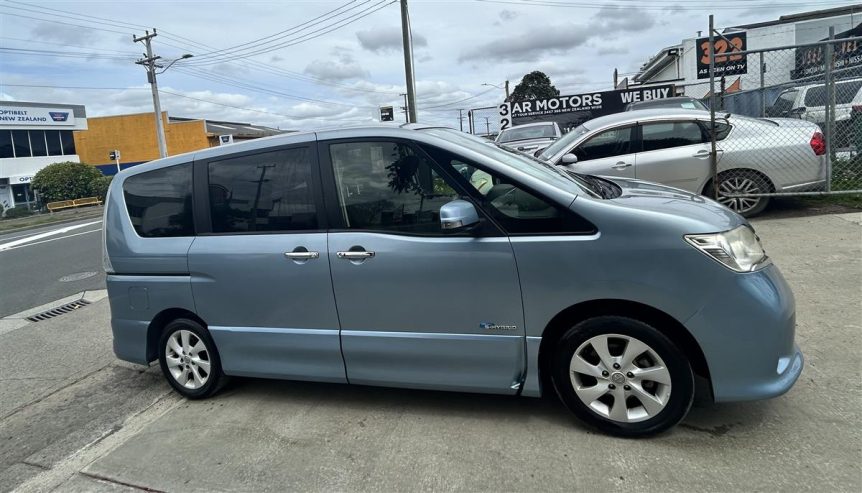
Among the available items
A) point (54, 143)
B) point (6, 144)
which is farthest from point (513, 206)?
point (54, 143)

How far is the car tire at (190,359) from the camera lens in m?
4.02

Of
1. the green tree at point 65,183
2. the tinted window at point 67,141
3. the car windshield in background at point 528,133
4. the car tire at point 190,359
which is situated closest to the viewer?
the car tire at point 190,359

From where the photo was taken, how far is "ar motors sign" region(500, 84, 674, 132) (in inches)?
1027

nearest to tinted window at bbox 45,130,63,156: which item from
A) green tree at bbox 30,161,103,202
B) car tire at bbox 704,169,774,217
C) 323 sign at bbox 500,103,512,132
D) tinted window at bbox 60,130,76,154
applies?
tinted window at bbox 60,130,76,154

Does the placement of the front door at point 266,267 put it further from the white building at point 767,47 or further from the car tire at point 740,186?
the white building at point 767,47

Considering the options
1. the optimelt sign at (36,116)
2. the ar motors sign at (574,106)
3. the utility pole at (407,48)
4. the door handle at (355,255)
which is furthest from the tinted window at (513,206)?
the optimelt sign at (36,116)

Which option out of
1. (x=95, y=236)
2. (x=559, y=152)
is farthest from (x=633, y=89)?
(x=95, y=236)

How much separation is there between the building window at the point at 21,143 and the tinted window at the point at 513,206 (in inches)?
1825

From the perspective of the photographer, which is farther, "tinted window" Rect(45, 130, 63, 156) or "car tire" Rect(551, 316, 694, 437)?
"tinted window" Rect(45, 130, 63, 156)

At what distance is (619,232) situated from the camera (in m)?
2.98

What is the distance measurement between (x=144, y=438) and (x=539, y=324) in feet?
8.41

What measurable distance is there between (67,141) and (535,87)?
43.0 m

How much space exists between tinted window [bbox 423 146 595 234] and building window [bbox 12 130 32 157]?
152 ft

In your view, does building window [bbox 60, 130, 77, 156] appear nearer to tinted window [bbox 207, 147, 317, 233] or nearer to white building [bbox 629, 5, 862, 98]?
white building [bbox 629, 5, 862, 98]
